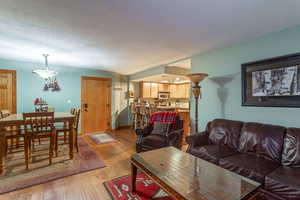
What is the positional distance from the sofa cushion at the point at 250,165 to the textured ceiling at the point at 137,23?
6.20 ft

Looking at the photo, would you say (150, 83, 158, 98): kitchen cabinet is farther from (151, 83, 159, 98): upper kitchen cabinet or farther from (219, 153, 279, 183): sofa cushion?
(219, 153, 279, 183): sofa cushion

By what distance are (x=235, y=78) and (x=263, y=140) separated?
3.99 ft

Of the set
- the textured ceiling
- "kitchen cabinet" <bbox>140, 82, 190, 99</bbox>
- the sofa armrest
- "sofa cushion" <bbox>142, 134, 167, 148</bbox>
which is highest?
the textured ceiling

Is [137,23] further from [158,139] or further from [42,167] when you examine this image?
[42,167]

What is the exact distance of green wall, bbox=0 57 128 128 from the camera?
4133 millimetres

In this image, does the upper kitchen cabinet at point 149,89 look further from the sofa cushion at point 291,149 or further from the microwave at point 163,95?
the sofa cushion at point 291,149

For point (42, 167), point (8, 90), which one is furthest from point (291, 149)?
point (8, 90)

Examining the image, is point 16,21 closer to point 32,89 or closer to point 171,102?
point 32,89

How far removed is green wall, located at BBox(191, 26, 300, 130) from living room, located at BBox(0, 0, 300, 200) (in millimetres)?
16

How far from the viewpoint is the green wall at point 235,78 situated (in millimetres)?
2174

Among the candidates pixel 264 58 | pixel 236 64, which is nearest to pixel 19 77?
pixel 236 64

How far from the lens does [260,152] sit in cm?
209

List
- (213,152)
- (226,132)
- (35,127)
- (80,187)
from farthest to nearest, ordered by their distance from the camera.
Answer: (35,127), (226,132), (213,152), (80,187)

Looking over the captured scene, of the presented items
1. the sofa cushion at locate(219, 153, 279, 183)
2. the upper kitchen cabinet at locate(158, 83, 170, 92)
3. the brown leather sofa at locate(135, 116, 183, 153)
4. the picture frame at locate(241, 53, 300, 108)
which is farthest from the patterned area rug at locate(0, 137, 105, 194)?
the upper kitchen cabinet at locate(158, 83, 170, 92)
